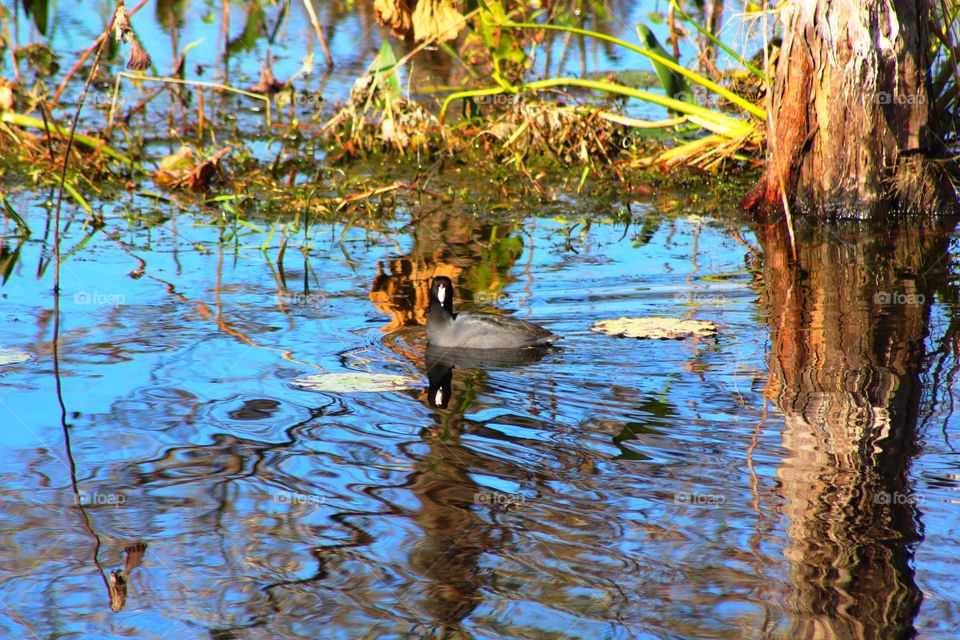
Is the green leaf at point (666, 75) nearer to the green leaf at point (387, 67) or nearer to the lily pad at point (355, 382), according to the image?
the green leaf at point (387, 67)

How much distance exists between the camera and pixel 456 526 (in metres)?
4.59

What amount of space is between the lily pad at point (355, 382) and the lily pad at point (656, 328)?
1318 millimetres

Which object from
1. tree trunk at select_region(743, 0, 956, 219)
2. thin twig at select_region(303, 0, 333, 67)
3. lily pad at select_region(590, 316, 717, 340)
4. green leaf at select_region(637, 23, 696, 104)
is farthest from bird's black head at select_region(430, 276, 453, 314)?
green leaf at select_region(637, 23, 696, 104)

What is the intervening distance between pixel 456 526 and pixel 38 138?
7996 mm

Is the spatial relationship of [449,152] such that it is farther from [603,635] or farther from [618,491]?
[603,635]

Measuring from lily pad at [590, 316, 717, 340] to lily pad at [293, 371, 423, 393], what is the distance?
1.32m

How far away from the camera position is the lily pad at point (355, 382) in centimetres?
605

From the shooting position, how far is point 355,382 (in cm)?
610

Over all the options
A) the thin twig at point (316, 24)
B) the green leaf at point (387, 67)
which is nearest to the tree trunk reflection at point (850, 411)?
the green leaf at point (387, 67)

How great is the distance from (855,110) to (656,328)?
3.39 meters

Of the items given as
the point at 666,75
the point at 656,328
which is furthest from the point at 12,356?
the point at 666,75

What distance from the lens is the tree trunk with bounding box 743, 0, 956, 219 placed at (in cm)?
905

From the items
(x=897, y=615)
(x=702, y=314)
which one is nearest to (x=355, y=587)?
(x=897, y=615)

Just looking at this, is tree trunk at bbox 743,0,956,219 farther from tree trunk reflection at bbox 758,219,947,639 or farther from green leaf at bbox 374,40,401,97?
green leaf at bbox 374,40,401,97
